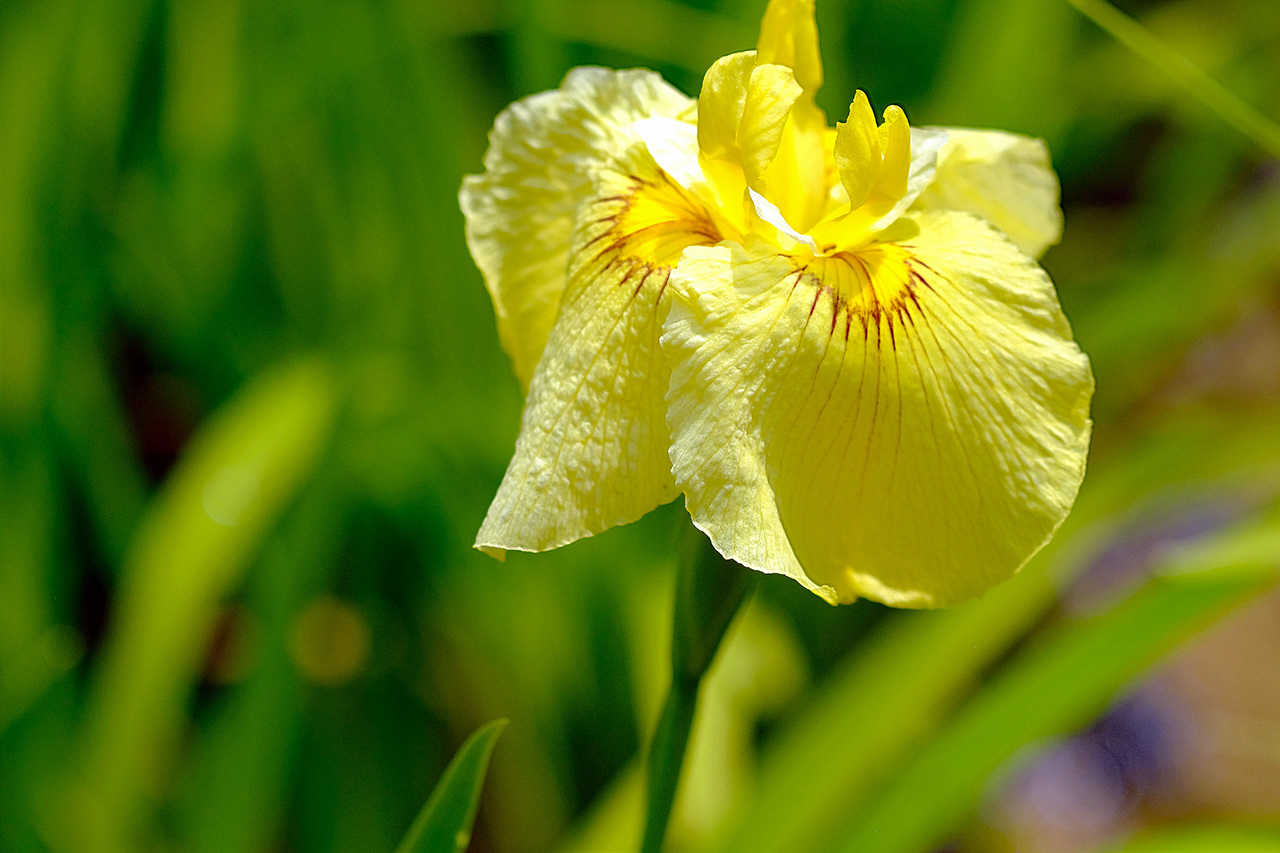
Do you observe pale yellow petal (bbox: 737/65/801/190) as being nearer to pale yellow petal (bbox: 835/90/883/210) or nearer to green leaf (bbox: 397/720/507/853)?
pale yellow petal (bbox: 835/90/883/210)

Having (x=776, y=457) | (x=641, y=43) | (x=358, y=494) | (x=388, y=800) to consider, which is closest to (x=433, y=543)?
(x=358, y=494)

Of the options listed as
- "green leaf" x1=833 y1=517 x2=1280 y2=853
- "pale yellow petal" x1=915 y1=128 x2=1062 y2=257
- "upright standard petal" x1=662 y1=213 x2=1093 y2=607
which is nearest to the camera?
"upright standard petal" x1=662 y1=213 x2=1093 y2=607

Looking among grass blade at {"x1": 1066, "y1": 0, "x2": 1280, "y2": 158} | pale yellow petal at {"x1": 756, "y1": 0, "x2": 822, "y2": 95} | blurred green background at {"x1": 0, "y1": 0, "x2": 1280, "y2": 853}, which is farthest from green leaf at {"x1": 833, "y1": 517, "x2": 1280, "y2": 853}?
pale yellow petal at {"x1": 756, "y1": 0, "x2": 822, "y2": 95}

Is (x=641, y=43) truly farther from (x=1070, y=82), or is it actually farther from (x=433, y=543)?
(x=1070, y=82)

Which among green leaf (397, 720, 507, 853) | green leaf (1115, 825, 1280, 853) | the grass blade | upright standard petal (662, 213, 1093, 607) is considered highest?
the grass blade

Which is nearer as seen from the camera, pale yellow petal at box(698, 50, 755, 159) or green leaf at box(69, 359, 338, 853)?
pale yellow petal at box(698, 50, 755, 159)

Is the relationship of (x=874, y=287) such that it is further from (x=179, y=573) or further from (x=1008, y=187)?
(x=179, y=573)

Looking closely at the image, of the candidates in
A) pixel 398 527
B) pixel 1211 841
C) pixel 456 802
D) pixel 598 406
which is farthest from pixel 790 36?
pixel 398 527
